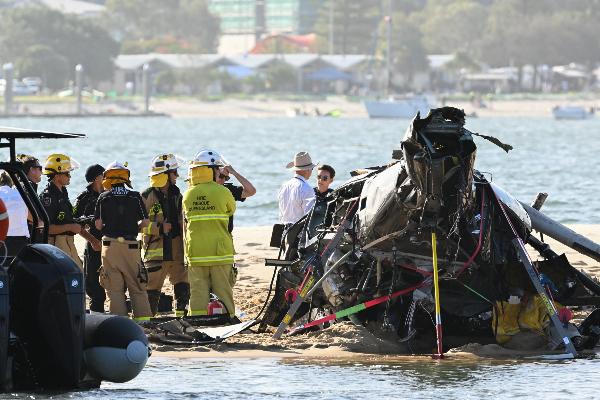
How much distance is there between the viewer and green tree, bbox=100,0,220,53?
548 ft

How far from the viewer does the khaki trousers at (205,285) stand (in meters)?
11.6

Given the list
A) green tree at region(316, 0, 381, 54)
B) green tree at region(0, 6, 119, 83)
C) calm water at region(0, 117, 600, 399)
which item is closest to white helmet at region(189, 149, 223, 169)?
calm water at region(0, 117, 600, 399)

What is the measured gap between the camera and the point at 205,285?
1163cm

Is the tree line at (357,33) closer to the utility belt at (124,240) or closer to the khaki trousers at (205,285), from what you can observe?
the khaki trousers at (205,285)

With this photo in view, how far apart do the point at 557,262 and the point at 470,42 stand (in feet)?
505

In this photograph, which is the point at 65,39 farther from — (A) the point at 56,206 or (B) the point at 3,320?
(B) the point at 3,320

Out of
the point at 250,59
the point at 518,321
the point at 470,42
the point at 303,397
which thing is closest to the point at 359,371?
the point at 303,397

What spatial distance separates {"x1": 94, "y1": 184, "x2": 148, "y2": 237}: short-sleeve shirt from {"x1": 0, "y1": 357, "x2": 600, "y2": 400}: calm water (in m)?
1.61

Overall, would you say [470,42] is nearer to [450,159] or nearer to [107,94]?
[107,94]

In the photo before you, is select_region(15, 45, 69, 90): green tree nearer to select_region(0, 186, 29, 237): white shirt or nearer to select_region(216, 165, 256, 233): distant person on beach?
select_region(216, 165, 256, 233): distant person on beach

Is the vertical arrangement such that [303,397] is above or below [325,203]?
below

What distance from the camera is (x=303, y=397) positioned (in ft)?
28.7

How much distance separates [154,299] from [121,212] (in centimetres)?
143

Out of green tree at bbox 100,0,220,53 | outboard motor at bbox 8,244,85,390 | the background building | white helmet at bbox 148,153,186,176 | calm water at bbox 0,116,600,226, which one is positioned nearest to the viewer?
outboard motor at bbox 8,244,85,390
